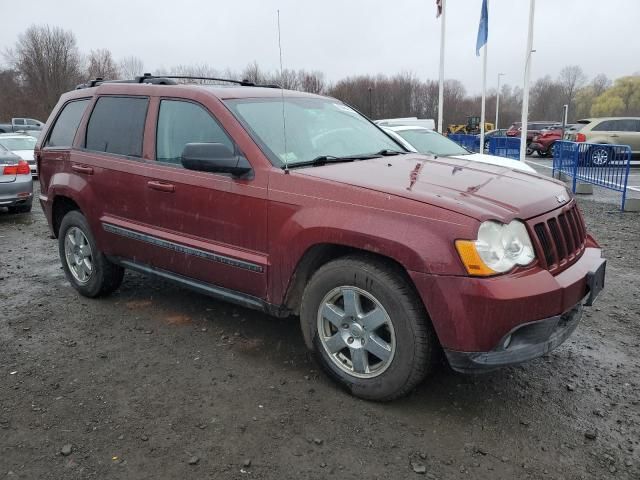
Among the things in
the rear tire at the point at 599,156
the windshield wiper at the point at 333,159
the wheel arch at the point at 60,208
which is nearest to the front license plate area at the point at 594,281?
the windshield wiper at the point at 333,159

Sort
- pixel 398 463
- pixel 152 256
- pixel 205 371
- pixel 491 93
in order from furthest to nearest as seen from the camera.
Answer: pixel 491 93 < pixel 152 256 < pixel 205 371 < pixel 398 463

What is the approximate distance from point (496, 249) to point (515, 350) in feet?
1.74

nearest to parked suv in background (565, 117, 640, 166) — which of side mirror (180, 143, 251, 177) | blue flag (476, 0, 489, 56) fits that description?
blue flag (476, 0, 489, 56)

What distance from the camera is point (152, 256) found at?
416cm

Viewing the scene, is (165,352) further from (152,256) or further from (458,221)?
(458,221)

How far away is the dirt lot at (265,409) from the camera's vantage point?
259 centimetres

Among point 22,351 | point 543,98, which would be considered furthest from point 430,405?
point 543,98

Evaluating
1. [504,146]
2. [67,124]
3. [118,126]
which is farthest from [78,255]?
[504,146]

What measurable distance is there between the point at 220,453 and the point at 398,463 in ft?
2.86

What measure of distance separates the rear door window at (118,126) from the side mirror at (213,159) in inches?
39.2

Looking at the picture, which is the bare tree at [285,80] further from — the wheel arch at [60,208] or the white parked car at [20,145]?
the white parked car at [20,145]

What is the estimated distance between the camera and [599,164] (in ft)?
35.0

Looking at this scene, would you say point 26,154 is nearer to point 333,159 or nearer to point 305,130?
point 305,130

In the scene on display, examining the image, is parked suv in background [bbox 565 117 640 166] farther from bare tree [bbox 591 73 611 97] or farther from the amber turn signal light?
bare tree [bbox 591 73 611 97]
